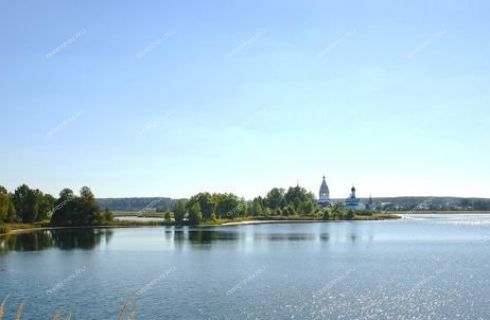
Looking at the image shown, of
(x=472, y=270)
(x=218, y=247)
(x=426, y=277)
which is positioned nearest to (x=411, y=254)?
(x=472, y=270)

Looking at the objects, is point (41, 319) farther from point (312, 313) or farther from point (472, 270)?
point (472, 270)

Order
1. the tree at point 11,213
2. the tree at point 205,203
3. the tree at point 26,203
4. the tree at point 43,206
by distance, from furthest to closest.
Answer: the tree at point 205,203 → the tree at point 43,206 → the tree at point 26,203 → the tree at point 11,213

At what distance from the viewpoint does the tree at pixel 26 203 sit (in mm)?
144500

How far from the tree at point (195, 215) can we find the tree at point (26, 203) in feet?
142

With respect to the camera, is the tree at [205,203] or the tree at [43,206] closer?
the tree at [43,206]

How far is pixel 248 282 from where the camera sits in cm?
5100

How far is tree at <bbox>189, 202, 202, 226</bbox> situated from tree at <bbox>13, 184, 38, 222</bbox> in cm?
4318

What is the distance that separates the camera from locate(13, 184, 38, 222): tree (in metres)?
144

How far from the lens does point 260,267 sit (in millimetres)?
62688

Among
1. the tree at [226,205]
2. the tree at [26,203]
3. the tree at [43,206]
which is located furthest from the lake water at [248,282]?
the tree at [226,205]

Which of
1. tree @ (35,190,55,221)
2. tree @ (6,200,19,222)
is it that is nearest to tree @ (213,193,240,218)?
tree @ (35,190,55,221)

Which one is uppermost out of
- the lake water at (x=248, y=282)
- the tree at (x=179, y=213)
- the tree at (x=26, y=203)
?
the tree at (x=26, y=203)

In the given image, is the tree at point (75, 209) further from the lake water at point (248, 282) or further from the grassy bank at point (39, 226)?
the lake water at point (248, 282)

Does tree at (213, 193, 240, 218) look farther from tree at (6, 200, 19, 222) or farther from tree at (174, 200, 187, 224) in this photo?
tree at (6, 200, 19, 222)
